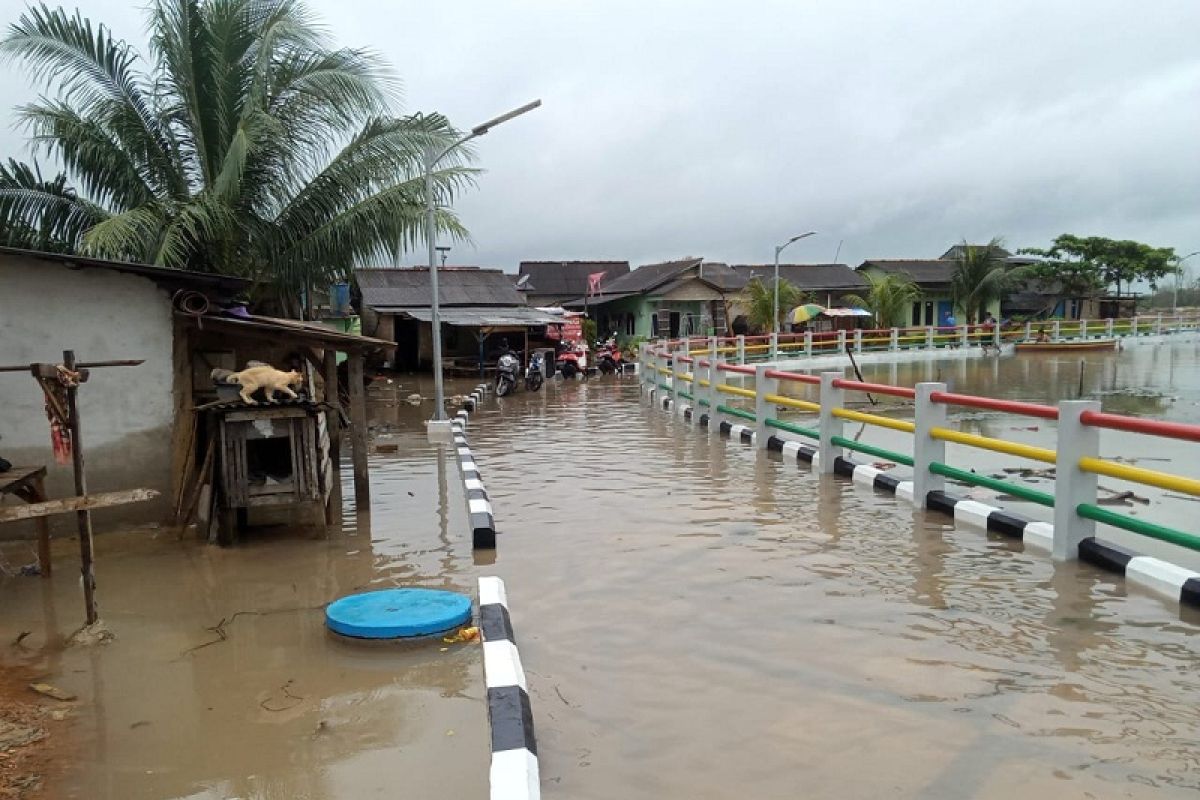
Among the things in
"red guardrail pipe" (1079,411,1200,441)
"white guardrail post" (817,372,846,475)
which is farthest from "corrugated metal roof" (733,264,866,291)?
"red guardrail pipe" (1079,411,1200,441)

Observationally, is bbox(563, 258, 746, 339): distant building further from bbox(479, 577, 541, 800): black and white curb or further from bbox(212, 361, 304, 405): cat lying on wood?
bbox(479, 577, 541, 800): black and white curb

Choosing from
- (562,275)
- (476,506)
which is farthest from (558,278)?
(476,506)

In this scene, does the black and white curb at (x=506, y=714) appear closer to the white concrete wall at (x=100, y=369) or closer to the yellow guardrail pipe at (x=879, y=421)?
the white concrete wall at (x=100, y=369)

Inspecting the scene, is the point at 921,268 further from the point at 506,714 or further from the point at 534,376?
the point at 506,714

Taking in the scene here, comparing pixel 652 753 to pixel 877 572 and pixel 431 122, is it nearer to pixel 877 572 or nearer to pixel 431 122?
pixel 877 572

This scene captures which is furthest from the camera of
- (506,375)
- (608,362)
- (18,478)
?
(608,362)

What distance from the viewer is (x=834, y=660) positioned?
443 centimetres

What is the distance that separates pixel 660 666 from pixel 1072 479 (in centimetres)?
327

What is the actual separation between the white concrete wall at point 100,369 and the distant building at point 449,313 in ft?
66.3

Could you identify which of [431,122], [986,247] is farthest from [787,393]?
[986,247]

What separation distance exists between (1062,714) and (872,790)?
1134 mm

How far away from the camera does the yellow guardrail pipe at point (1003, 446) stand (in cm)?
632

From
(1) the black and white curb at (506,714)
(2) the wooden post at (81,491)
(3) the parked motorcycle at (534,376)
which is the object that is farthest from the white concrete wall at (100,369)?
(3) the parked motorcycle at (534,376)

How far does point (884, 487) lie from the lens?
8.70 meters
